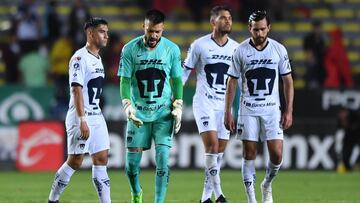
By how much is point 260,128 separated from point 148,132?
1.50 meters

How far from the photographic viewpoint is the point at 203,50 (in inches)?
589

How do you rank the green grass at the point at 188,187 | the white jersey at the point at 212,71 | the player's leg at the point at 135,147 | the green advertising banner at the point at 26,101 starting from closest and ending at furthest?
the player's leg at the point at 135,147 < the white jersey at the point at 212,71 < the green grass at the point at 188,187 < the green advertising banner at the point at 26,101

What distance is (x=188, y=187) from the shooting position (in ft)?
58.7

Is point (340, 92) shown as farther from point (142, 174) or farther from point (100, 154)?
point (100, 154)

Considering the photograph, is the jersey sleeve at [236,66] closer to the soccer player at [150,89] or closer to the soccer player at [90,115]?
the soccer player at [150,89]

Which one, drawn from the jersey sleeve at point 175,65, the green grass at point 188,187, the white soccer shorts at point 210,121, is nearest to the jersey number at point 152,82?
the jersey sleeve at point 175,65

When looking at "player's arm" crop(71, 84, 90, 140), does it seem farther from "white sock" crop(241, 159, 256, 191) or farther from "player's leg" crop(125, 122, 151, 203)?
"white sock" crop(241, 159, 256, 191)

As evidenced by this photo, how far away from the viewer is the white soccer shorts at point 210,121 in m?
14.7

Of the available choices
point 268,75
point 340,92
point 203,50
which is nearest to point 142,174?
point 340,92

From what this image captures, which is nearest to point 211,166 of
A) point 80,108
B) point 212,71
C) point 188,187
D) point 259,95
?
point 212,71

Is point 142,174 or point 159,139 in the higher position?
point 159,139

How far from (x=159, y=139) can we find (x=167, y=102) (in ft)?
1.63

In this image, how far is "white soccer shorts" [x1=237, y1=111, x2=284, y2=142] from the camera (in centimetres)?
1329

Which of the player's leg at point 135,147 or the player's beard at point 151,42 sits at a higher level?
the player's beard at point 151,42
